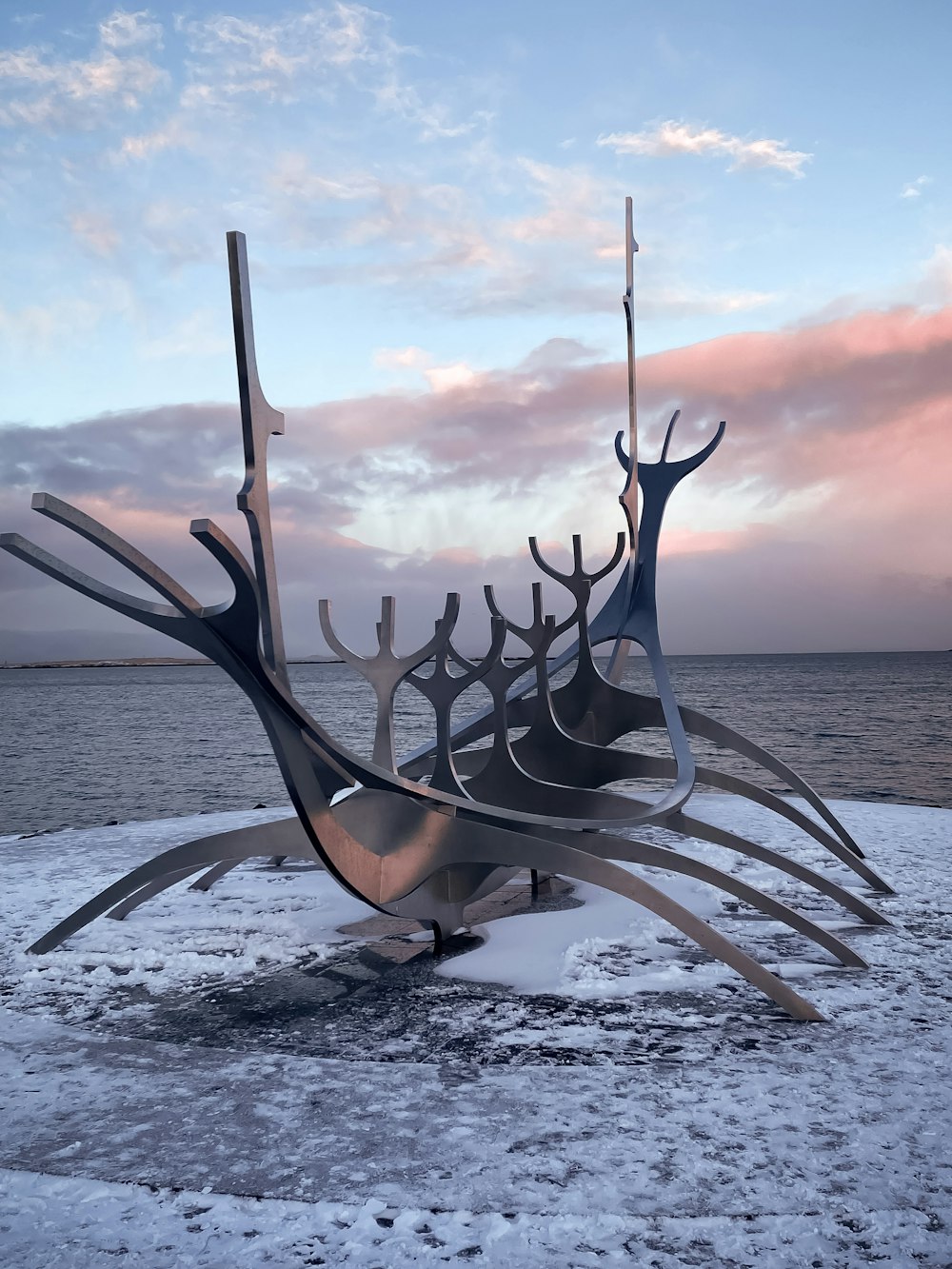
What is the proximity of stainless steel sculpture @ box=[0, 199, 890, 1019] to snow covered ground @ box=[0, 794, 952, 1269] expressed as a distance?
475mm

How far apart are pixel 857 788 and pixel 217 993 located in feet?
68.3

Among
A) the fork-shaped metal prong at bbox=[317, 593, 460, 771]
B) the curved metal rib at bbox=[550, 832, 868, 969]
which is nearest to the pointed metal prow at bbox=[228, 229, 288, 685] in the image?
the fork-shaped metal prong at bbox=[317, 593, 460, 771]

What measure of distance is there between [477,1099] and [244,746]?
35988 millimetres

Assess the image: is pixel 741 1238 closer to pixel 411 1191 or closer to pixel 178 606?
pixel 411 1191

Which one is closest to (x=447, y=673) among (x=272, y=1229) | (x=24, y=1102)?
(x=24, y=1102)

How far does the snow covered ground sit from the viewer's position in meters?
3.44

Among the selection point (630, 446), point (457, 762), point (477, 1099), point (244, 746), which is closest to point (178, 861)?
point (477, 1099)

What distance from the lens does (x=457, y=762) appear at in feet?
30.8

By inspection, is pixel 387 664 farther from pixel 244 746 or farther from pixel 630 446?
pixel 244 746

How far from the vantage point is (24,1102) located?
459 cm

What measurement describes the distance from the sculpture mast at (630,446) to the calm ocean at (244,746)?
1314 centimetres

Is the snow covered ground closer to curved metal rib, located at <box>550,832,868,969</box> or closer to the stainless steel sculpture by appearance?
curved metal rib, located at <box>550,832,868,969</box>

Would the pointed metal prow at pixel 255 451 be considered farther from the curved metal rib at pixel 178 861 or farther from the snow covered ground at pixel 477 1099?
the snow covered ground at pixel 477 1099

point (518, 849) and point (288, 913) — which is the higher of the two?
point (518, 849)
